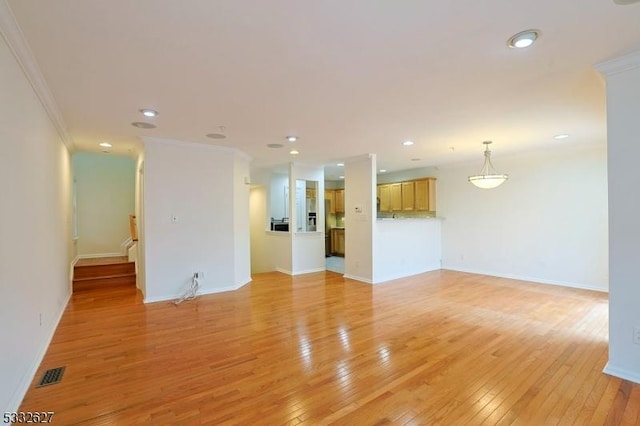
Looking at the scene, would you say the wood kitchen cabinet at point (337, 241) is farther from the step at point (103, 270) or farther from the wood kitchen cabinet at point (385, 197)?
the step at point (103, 270)

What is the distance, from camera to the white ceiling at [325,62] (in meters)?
1.69

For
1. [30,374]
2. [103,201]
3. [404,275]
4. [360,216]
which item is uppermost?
[103,201]

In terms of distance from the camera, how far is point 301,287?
543 cm

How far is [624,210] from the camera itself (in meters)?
2.27

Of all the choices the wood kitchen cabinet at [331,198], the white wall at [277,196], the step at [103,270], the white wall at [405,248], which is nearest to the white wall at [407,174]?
the white wall at [405,248]

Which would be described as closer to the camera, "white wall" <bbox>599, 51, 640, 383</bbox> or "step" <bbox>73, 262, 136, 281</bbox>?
"white wall" <bbox>599, 51, 640, 383</bbox>

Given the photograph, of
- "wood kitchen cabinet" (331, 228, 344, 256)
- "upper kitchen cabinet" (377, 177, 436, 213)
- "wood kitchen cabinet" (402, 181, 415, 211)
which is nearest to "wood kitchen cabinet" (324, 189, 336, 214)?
"wood kitchen cabinet" (331, 228, 344, 256)

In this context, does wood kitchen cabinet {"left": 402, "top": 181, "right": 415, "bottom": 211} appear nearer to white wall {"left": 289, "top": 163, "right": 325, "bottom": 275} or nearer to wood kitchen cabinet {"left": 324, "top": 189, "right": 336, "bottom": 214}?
white wall {"left": 289, "top": 163, "right": 325, "bottom": 275}

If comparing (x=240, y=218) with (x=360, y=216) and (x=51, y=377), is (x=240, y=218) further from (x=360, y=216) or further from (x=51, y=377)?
(x=51, y=377)

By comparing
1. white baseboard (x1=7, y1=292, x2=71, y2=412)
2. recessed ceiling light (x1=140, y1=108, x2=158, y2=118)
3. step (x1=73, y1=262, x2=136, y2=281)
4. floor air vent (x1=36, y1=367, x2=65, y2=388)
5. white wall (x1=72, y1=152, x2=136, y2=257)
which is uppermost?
recessed ceiling light (x1=140, y1=108, x2=158, y2=118)

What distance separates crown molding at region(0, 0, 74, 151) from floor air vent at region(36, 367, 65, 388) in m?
2.36

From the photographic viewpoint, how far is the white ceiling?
66.6 inches

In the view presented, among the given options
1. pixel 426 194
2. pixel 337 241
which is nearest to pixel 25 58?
pixel 426 194

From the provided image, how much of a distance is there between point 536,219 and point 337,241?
214 inches
